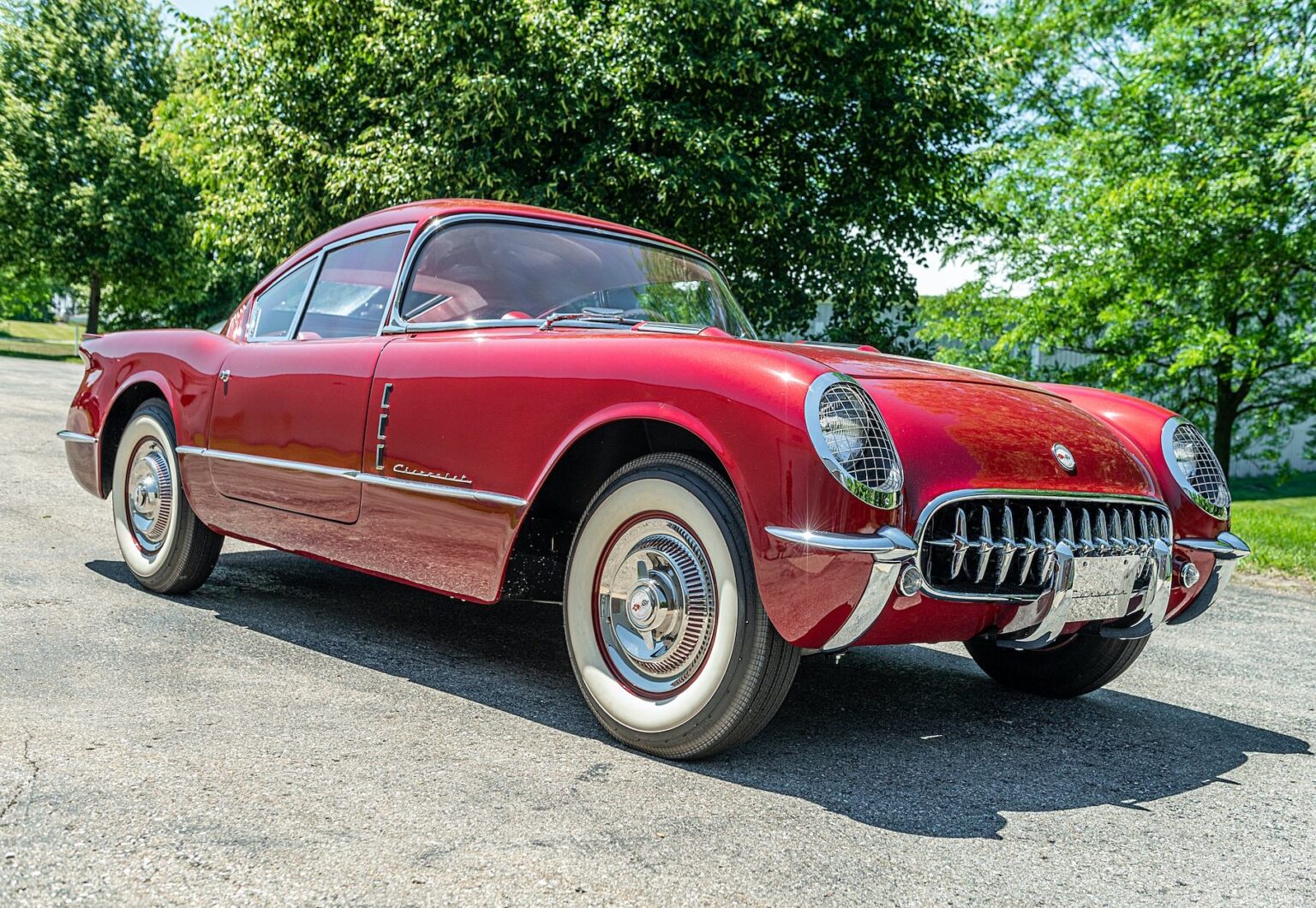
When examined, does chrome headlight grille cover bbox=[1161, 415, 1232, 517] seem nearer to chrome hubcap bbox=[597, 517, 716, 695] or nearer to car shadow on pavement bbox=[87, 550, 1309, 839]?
car shadow on pavement bbox=[87, 550, 1309, 839]

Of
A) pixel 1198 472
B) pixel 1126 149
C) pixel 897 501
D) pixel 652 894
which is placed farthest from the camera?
pixel 1126 149

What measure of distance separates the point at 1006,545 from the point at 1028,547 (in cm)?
8

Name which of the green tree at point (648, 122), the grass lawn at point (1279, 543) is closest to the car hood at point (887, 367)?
the grass lawn at point (1279, 543)

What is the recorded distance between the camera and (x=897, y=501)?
275 centimetres

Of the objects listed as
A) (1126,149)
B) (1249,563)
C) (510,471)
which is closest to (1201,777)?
(510,471)

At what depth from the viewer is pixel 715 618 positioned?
2924 mm

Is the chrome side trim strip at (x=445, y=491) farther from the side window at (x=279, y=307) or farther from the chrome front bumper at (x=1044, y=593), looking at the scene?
the side window at (x=279, y=307)

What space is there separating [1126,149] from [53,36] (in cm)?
3202

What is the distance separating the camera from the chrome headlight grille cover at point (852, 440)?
2.71 meters

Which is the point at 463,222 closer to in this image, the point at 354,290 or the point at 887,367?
the point at 354,290

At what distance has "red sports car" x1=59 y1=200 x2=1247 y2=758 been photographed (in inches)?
110

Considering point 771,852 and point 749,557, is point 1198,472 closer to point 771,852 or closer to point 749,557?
point 749,557

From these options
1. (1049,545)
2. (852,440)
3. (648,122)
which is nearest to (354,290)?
(852,440)

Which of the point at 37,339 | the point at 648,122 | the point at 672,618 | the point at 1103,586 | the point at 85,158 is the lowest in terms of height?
the point at 37,339
